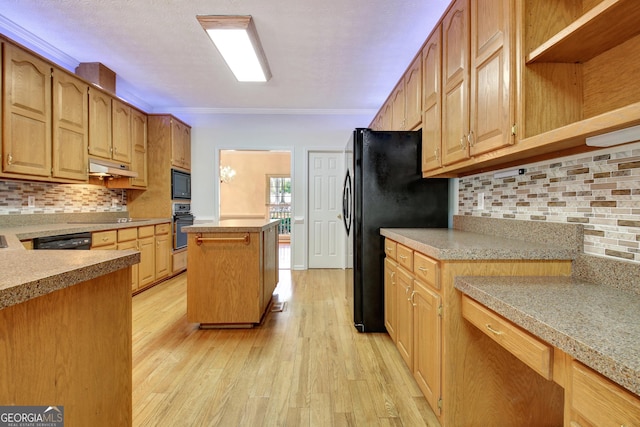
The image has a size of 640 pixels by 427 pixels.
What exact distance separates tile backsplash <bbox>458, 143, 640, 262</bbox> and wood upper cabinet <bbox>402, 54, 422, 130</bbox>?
1004 millimetres

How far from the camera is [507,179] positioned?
75.1 inches

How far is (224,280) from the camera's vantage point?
2543 millimetres

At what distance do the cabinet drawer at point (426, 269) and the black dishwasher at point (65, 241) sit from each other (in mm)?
2784

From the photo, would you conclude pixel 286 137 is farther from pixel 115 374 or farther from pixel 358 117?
pixel 115 374

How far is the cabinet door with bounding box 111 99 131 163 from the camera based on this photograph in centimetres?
354

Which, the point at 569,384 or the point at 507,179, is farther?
the point at 507,179

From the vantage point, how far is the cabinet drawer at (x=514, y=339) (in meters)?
0.84

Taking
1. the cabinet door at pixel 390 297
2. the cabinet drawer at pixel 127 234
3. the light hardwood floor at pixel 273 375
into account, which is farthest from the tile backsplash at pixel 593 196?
the cabinet drawer at pixel 127 234

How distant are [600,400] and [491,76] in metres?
1.39

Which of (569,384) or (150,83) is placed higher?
(150,83)

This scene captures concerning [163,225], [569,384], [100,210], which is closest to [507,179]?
[569,384]

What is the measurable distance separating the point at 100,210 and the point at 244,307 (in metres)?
2.63

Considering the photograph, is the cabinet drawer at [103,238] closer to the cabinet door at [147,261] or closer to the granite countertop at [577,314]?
the cabinet door at [147,261]

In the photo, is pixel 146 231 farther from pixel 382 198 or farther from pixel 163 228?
pixel 382 198
